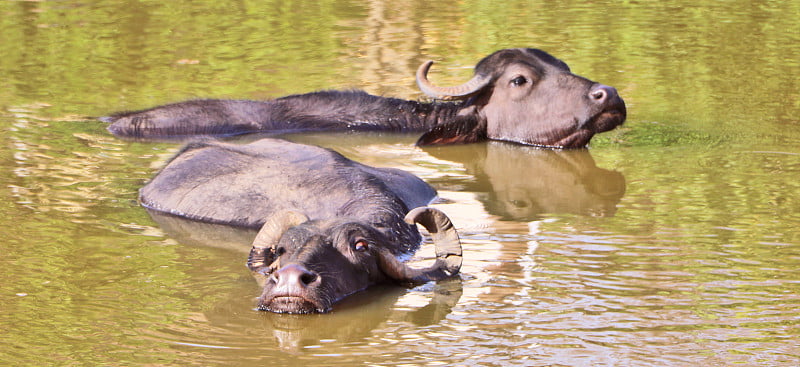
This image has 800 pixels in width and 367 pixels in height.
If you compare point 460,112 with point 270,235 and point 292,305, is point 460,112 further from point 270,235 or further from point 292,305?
point 292,305

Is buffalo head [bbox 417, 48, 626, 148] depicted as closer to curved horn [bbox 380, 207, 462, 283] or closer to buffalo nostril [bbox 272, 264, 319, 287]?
curved horn [bbox 380, 207, 462, 283]

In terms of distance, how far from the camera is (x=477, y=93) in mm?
12062

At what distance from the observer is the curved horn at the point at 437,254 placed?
6.86 meters

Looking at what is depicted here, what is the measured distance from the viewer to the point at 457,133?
11781 mm

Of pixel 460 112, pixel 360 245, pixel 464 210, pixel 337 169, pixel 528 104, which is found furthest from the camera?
pixel 460 112

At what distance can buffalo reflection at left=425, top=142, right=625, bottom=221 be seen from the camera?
9.06 meters

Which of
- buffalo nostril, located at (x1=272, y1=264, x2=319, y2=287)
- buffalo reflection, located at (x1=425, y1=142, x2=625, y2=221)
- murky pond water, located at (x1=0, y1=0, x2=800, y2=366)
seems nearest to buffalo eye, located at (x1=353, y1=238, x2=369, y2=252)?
murky pond water, located at (x1=0, y1=0, x2=800, y2=366)

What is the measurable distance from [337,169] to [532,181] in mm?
2119

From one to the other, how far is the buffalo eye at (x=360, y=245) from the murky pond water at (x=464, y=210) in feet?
0.88

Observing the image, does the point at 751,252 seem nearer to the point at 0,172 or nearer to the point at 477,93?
the point at 477,93

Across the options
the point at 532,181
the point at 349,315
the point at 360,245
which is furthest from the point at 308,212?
the point at 532,181

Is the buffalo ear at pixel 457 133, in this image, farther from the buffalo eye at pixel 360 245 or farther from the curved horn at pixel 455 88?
the buffalo eye at pixel 360 245

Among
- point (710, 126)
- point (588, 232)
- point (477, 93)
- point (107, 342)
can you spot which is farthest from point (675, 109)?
point (107, 342)

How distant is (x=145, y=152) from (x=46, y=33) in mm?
6848
